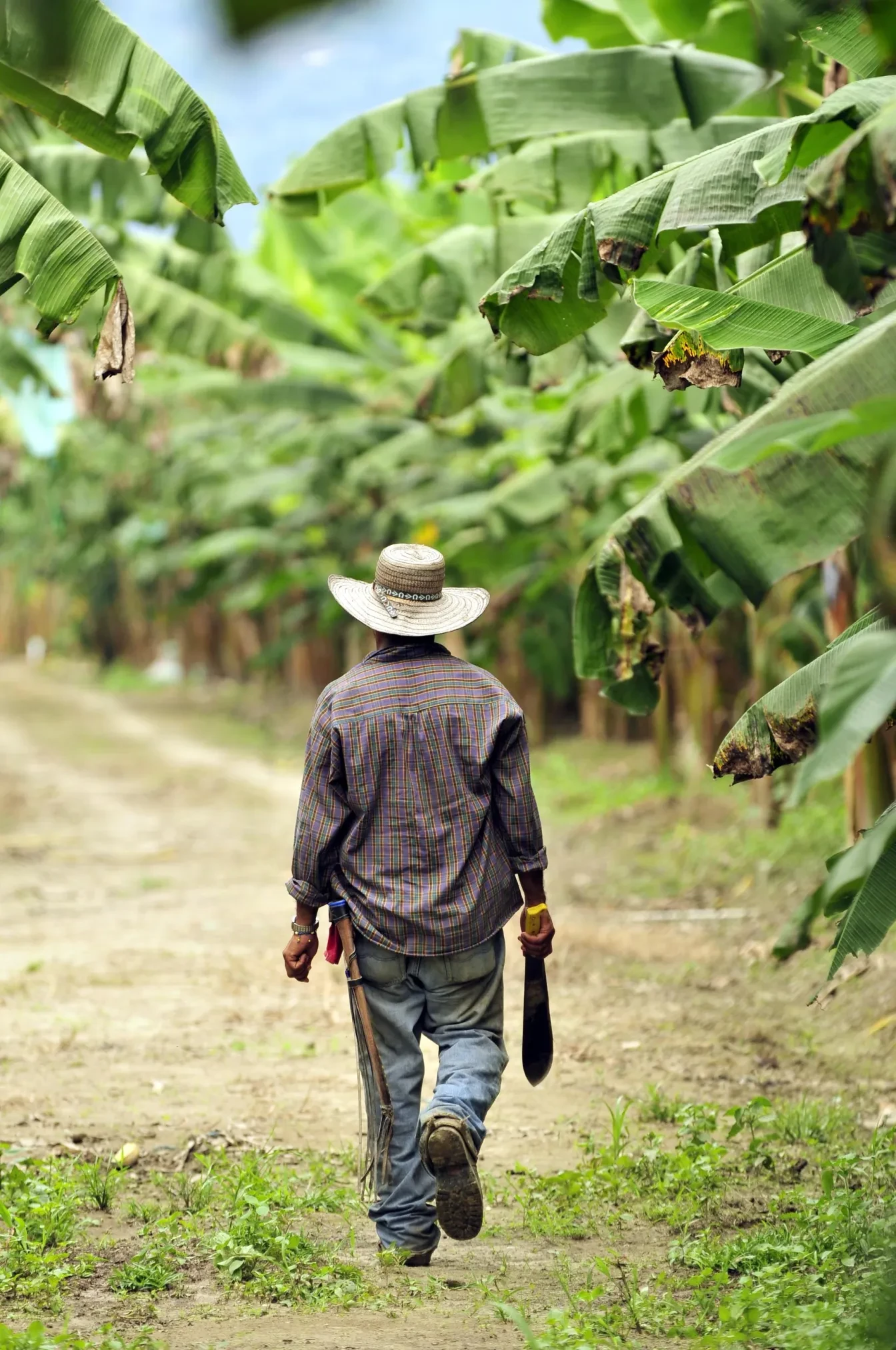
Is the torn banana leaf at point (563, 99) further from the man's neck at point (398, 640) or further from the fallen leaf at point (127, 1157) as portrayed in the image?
the fallen leaf at point (127, 1157)

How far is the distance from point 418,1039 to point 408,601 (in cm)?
117

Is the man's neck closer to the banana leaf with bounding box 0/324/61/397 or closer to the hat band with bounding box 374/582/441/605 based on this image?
the hat band with bounding box 374/582/441/605

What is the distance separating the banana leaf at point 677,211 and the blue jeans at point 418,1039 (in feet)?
6.24

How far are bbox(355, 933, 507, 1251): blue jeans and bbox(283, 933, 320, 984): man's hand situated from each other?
5.0 inches

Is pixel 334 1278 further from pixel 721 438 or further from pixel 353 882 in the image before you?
pixel 721 438

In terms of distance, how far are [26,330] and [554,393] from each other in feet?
18.1

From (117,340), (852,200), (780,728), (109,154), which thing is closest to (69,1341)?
(780,728)

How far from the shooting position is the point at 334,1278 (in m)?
3.77

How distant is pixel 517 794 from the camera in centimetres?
404

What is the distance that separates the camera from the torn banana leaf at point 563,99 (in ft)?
19.3

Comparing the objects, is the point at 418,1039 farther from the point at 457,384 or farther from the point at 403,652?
the point at 457,384

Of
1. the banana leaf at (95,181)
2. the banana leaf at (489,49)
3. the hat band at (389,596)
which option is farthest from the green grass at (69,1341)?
the banana leaf at (95,181)

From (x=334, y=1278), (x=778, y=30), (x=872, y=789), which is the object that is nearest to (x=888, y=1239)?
(x=334, y=1278)

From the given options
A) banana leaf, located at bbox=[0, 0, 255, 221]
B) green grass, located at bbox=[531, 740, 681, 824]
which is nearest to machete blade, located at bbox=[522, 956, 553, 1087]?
banana leaf, located at bbox=[0, 0, 255, 221]
